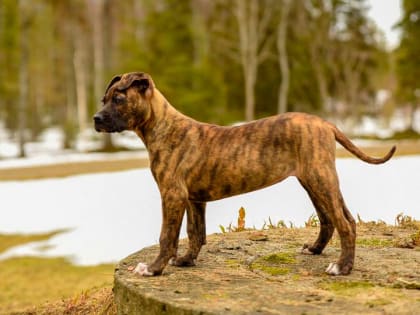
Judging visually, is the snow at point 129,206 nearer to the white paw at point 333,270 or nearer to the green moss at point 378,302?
the white paw at point 333,270

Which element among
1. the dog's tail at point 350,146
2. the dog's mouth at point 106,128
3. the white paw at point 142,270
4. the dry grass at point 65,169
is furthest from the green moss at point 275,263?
the dry grass at point 65,169

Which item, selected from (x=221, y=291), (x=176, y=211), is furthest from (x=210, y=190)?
(x=221, y=291)

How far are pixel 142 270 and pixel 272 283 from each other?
3.35ft

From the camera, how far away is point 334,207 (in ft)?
13.4

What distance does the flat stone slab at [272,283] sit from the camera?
11.2 feet

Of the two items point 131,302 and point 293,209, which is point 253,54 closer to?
point 293,209

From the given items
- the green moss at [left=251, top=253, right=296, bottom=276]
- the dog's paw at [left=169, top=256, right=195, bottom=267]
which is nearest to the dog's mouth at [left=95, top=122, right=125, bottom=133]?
the dog's paw at [left=169, top=256, right=195, bottom=267]

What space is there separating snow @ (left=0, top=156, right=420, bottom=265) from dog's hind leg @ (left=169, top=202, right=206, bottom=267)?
3753 millimetres

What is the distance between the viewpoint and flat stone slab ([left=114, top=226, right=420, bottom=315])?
3.42 metres

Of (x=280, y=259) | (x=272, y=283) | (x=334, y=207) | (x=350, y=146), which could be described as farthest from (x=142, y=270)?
(x=350, y=146)

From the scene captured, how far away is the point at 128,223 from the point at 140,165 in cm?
603

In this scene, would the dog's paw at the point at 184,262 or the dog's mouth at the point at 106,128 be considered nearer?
the dog's mouth at the point at 106,128

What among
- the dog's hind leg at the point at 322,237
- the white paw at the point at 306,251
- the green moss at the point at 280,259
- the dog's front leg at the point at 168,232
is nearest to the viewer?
the dog's front leg at the point at 168,232

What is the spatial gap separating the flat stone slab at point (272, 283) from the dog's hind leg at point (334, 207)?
12 centimetres
